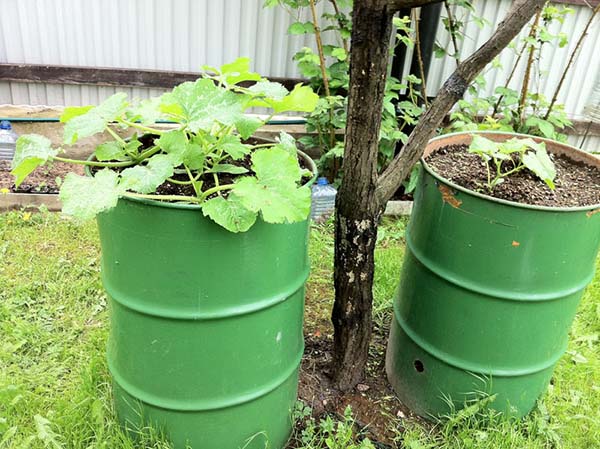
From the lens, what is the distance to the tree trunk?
1623mm

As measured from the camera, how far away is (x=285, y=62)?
13.5 ft

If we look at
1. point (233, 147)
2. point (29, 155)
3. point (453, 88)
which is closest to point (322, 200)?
point (453, 88)

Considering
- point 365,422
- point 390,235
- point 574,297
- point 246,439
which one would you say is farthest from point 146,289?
point 390,235

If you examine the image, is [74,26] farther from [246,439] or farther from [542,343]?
[542,343]

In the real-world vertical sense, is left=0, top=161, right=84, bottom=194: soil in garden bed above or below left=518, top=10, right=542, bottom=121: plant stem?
below

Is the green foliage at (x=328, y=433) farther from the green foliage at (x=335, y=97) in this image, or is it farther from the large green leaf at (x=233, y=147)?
the green foliage at (x=335, y=97)

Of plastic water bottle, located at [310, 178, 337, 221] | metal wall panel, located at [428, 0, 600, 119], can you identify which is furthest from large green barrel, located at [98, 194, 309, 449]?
metal wall panel, located at [428, 0, 600, 119]

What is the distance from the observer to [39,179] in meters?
3.74

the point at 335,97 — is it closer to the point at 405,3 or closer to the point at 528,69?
the point at 528,69

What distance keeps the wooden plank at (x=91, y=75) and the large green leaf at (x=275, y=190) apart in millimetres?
2838

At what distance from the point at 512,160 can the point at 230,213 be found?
1115 mm

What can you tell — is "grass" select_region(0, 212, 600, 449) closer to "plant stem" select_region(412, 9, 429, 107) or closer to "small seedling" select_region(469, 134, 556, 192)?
"small seedling" select_region(469, 134, 556, 192)

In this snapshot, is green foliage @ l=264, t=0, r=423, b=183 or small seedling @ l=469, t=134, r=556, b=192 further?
green foliage @ l=264, t=0, r=423, b=183

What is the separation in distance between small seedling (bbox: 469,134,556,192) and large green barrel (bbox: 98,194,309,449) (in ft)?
2.33
